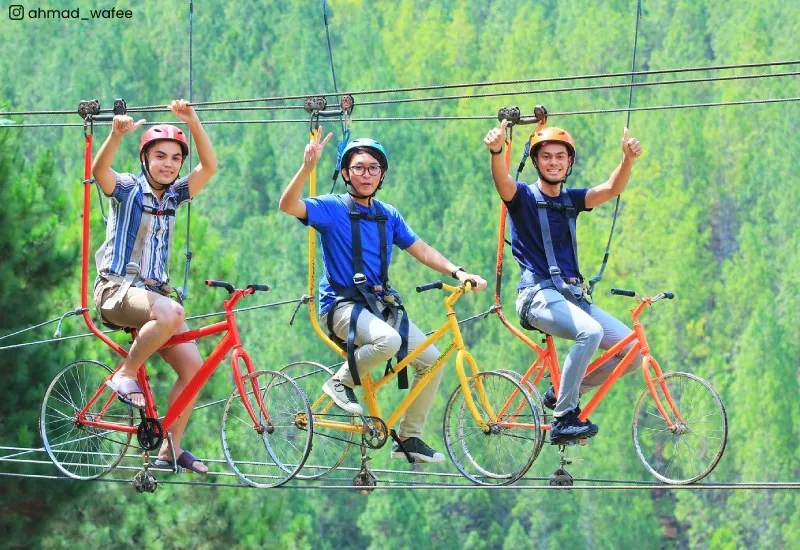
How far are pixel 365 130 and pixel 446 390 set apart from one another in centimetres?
1588

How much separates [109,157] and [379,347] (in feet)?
5.81

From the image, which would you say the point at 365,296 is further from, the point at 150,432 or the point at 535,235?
the point at 150,432

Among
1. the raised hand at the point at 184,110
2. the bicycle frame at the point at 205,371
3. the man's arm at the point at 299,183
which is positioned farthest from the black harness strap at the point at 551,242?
the raised hand at the point at 184,110

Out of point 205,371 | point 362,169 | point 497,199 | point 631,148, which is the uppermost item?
point 631,148

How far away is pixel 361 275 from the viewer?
10.4m

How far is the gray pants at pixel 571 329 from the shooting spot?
10.4m

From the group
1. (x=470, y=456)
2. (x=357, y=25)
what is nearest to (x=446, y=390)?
(x=357, y=25)

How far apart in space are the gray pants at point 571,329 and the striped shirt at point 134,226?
199 cm

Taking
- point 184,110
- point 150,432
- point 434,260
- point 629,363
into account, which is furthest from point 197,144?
point 629,363

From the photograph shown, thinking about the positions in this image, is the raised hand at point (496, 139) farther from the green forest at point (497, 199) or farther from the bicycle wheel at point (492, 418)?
the green forest at point (497, 199)

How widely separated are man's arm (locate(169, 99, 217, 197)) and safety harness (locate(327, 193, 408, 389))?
76 cm

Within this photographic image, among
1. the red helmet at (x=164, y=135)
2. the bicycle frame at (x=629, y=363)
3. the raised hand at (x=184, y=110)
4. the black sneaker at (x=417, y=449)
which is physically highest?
the raised hand at (x=184, y=110)

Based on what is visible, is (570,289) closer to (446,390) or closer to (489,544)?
(446,390)

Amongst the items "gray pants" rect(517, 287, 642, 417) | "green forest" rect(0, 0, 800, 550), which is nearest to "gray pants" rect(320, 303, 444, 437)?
"gray pants" rect(517, 287, 642, 417)
